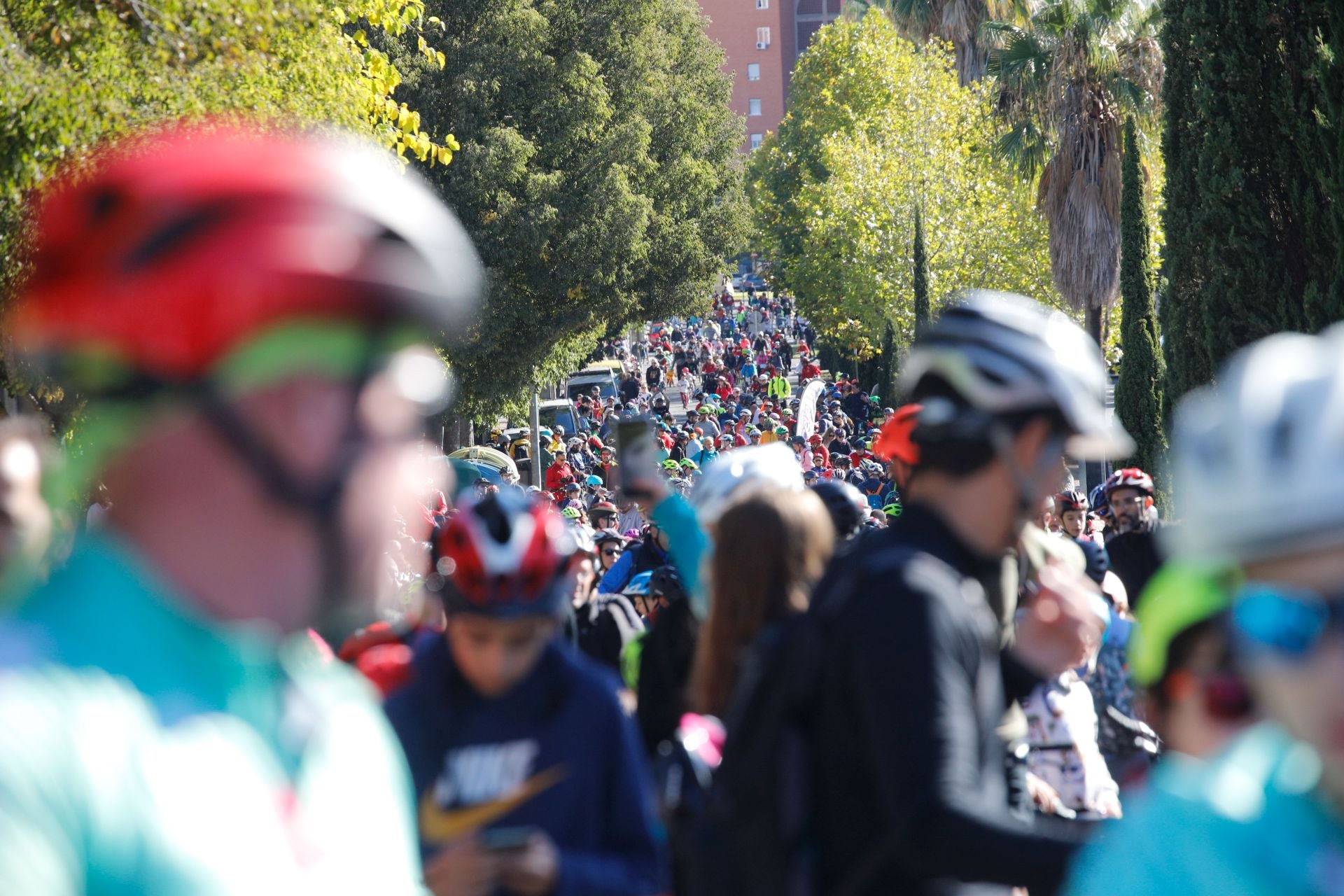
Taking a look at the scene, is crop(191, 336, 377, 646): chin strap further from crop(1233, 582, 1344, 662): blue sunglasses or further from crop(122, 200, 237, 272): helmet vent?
crop(1233, 582, 1344, 662): blue sunglasses

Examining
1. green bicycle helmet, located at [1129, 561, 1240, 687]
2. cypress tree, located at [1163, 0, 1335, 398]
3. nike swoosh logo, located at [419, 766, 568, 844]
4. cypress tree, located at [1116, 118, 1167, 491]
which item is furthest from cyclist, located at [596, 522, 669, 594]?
cypress tree, located at [1116, 118, 1167, 491]

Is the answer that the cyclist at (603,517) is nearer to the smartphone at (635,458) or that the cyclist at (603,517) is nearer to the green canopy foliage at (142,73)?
the green canopy foliage at (142,73)

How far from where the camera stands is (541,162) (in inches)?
1059

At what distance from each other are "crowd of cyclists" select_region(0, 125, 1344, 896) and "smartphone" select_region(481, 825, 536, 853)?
0.01 metres

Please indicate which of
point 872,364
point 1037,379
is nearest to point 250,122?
point 1037,379

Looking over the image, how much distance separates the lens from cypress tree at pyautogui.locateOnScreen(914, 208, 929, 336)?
116 feet

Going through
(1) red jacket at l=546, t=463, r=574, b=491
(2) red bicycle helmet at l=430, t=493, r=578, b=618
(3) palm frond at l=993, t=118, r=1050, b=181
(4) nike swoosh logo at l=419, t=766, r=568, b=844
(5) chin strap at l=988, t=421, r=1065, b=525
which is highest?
(3) palm frond at l=993, t=118, r=1050, b=181

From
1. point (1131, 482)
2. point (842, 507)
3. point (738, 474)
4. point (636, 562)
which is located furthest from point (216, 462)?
point (1131, 482)

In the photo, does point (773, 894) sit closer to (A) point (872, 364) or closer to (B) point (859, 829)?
(B) point (859, 829)

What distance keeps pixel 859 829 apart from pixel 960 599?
402mm

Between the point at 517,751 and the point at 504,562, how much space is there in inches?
18.8

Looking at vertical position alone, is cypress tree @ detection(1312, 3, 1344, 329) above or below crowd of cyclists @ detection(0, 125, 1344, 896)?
above

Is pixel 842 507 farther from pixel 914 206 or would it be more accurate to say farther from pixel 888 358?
pixel 888 358

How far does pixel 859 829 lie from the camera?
244 cm
